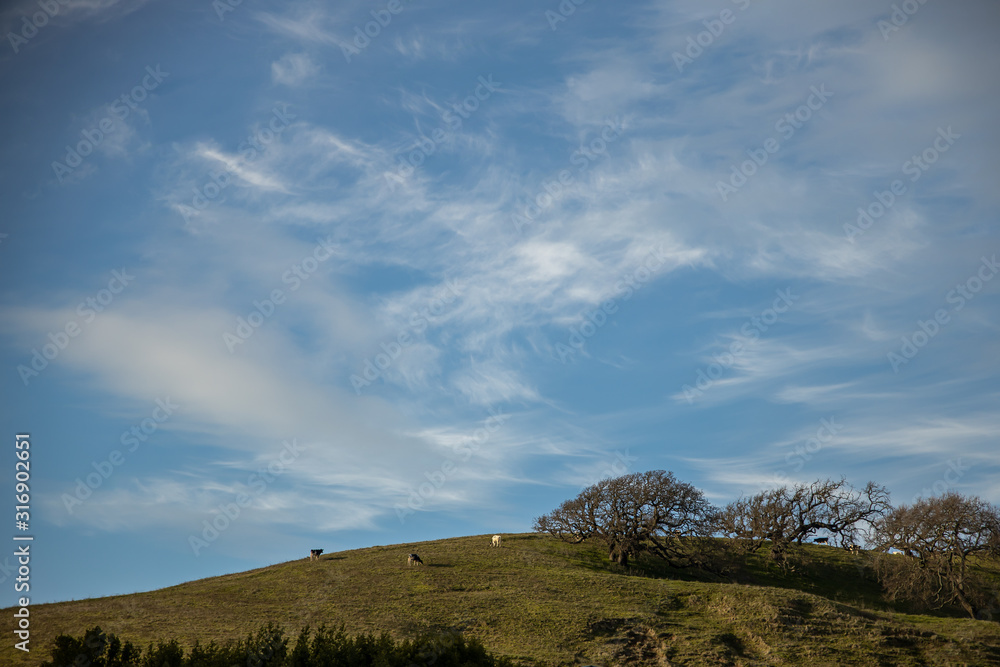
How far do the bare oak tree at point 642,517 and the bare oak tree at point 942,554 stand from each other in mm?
15438

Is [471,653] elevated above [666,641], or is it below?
above

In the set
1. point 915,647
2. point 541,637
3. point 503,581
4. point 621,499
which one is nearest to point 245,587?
point 503,581

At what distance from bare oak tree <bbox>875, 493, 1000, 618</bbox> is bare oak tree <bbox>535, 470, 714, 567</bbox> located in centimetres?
1544

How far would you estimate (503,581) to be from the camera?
47250mm

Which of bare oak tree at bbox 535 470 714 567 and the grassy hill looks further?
bare oak tree at bbox 535 470 714 567

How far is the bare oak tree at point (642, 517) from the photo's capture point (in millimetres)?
59188

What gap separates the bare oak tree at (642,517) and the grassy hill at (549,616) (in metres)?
7.97

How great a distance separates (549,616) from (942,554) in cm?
3637

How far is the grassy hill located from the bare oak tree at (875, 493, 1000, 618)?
327 cm

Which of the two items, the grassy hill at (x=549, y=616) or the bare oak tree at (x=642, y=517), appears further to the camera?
the bare oak tree at (x=642, y=517)

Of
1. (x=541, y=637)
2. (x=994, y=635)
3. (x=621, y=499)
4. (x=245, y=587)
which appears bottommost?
(x=994, y=635)

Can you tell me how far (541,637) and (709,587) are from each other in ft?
50.0

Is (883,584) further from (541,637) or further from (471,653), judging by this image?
(471,653)

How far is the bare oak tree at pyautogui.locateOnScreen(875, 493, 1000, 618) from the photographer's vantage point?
5209cm
